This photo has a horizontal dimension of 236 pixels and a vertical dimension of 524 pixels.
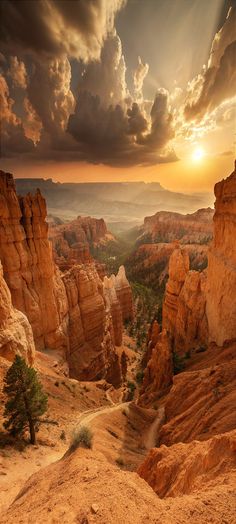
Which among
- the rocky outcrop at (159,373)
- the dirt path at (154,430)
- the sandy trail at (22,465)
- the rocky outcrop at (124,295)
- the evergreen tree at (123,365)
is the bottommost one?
the evergreen tree at (123,365)

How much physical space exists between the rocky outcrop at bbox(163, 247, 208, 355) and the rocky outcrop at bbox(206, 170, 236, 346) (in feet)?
11.5

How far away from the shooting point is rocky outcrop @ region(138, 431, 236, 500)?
671 cm

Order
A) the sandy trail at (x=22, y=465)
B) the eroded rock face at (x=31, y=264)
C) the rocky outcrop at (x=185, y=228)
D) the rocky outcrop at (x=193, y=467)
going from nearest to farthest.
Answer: the rocky outcrop at (x=193, y=467) < the sandy trail at (x=22, y=465) < the eroded rock face at (x=31, y=264) < the rocky outcrop at (x=185, y=228)

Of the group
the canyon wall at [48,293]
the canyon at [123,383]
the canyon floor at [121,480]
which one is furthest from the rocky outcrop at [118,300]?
the canyon floor at [121,480]

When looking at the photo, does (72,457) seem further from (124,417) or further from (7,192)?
(7,192)

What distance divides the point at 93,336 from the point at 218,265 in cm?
2205

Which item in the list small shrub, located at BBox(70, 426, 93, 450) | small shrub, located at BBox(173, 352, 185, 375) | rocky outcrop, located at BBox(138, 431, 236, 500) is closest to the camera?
rocky outcrop, located at BBox(138, 431, 236, 500)

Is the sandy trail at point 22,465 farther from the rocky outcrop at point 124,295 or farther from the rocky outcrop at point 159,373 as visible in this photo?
the rocky outcrop at point 124,295

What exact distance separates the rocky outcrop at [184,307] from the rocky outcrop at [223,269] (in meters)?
3.52

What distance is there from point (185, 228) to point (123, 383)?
116552 millimetres

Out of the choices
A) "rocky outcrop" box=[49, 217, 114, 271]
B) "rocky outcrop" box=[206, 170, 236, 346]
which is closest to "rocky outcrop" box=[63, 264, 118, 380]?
"rocky outcrop" box=[206, 170, 236, 346]

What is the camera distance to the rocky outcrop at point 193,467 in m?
6.71

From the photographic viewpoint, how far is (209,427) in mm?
10547

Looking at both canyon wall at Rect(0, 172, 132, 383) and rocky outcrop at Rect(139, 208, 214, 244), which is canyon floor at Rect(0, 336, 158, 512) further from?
rocky outcrop at Rect(139, 208, 214, 244)
